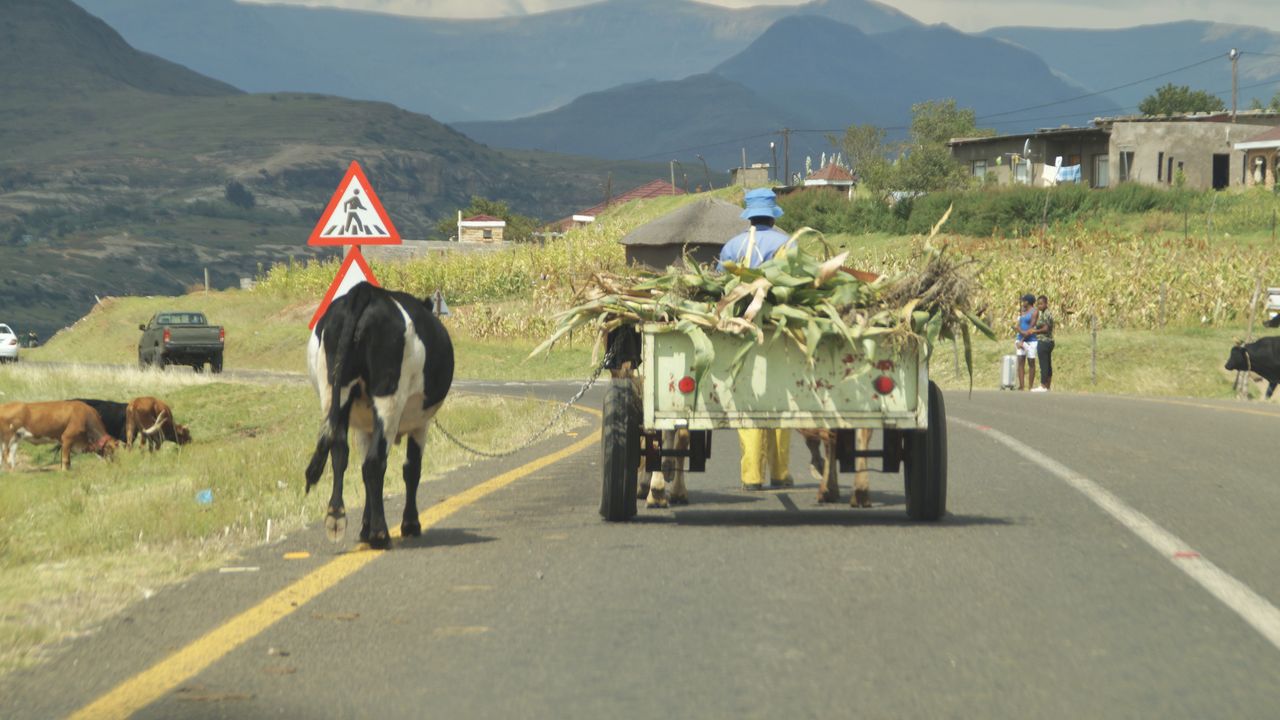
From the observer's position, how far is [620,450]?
9516mm

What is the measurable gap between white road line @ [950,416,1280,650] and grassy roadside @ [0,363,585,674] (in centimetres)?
452

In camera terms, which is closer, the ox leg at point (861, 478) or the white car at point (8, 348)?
the ox leg at point (861, 478)

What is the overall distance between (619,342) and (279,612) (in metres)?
3.80

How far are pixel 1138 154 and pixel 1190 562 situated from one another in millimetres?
79039

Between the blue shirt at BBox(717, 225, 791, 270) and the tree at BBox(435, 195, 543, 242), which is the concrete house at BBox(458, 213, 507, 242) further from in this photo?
the blue shirt at BBox(717, 225, 791, 270)

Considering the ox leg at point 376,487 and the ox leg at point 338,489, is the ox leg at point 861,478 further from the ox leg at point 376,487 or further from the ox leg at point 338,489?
the ox leg at point 338,489

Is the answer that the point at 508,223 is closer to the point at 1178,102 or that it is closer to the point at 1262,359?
the point at 1178,102

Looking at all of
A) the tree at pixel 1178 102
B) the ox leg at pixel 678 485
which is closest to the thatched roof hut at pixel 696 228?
the ox leg at pixel 678 485

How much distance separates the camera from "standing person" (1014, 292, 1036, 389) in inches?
1187

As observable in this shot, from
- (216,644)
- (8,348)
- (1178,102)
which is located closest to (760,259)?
(216,644)

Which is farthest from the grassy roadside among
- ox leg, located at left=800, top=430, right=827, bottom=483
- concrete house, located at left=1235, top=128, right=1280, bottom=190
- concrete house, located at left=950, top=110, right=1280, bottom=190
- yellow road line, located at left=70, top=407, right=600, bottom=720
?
concrete house, located at left=950, top=110, right=1280, bottom=190

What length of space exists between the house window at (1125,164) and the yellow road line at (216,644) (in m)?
79.2

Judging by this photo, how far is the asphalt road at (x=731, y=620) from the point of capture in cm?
534

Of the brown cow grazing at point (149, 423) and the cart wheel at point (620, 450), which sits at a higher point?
the cart wheel at point (620, 450)
